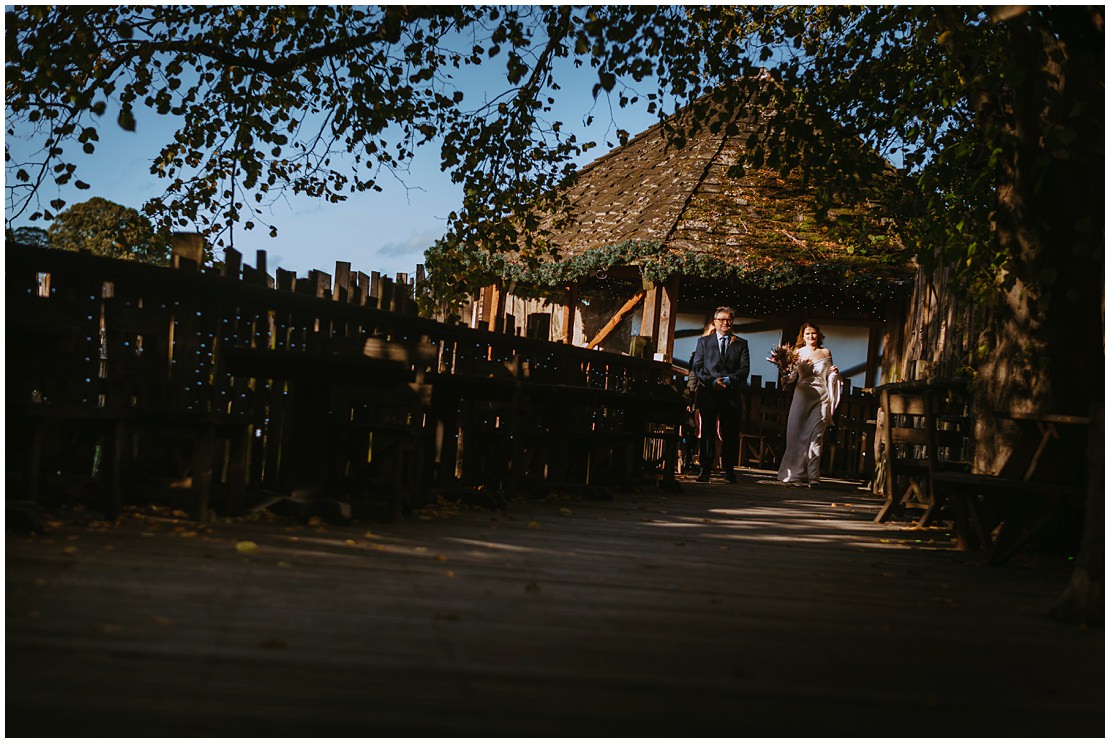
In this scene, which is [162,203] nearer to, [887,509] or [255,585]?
[887,509]

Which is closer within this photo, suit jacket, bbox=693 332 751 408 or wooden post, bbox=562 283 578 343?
suit jacket, bbox=693 332 751 408

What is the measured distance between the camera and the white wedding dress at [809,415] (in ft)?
45.4

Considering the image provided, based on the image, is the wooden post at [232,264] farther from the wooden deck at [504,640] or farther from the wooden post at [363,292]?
the wooden deck at [504,640]

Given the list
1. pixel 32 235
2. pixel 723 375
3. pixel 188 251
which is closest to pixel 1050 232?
pixel 188 251

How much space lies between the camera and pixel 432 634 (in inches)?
140

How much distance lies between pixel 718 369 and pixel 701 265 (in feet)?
15.0

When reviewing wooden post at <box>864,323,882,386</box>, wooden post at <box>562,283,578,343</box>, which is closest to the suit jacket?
wooden post at <box>562,283,578,343</box>

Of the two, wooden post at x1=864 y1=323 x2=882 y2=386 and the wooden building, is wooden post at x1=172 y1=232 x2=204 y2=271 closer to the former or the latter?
the wooden building

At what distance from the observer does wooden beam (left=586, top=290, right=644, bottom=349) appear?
19484mm

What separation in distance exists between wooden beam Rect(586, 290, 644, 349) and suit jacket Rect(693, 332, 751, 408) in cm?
611

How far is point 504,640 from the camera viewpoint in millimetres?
3527

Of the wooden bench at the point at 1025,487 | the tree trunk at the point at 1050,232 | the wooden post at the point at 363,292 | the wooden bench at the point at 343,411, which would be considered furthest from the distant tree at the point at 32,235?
the wooden bench at the point at 1025,487

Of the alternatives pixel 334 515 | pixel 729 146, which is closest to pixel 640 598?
pixel 334 515

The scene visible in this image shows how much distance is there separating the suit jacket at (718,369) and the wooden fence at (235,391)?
406 cm
